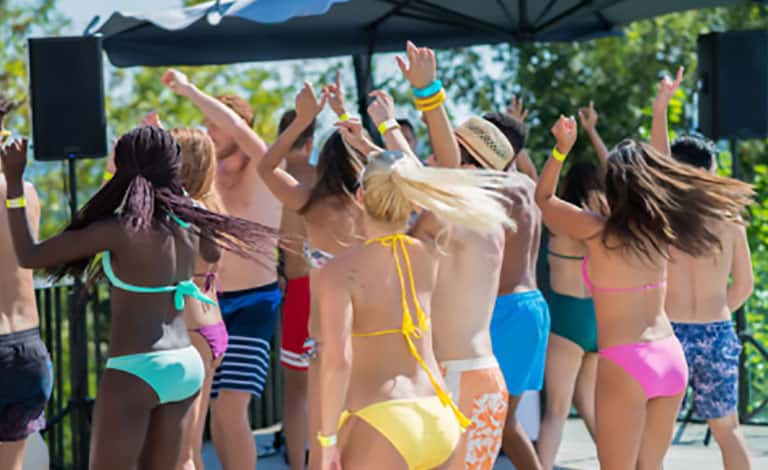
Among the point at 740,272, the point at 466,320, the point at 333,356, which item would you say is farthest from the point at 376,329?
the point at 740,272

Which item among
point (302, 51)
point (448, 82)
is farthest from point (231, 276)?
point (448, 82)

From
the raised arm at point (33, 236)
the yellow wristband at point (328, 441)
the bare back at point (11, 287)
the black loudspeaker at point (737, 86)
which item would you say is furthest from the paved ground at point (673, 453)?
the yellow wristband at point (328, 441)

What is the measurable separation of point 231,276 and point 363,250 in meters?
2.13

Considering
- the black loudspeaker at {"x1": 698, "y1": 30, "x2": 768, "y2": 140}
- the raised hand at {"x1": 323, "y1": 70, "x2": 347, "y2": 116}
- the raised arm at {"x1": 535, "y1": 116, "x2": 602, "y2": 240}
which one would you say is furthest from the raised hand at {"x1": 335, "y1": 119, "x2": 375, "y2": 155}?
the black loudspeaker at {"x1": 698, "y1": 30, "x2": 768, "y2": 140}

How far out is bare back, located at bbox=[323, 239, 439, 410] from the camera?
10.9ft

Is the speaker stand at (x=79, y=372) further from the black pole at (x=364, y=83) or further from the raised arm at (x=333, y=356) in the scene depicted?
the raised arm at (x=333, y=356)

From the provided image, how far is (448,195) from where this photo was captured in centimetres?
341

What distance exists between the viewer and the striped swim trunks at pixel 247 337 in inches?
207

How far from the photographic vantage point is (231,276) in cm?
542

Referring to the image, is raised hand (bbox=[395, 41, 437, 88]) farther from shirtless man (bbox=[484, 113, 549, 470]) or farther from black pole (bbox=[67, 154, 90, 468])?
black pole (bbox=[67, 154, 90, 468])

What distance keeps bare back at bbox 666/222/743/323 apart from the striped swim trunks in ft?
5.81

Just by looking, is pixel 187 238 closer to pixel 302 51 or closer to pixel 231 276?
pixel 231 276

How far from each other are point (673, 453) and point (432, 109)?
3519 millimetres

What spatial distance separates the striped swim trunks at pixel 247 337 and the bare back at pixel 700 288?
1.77 meters
